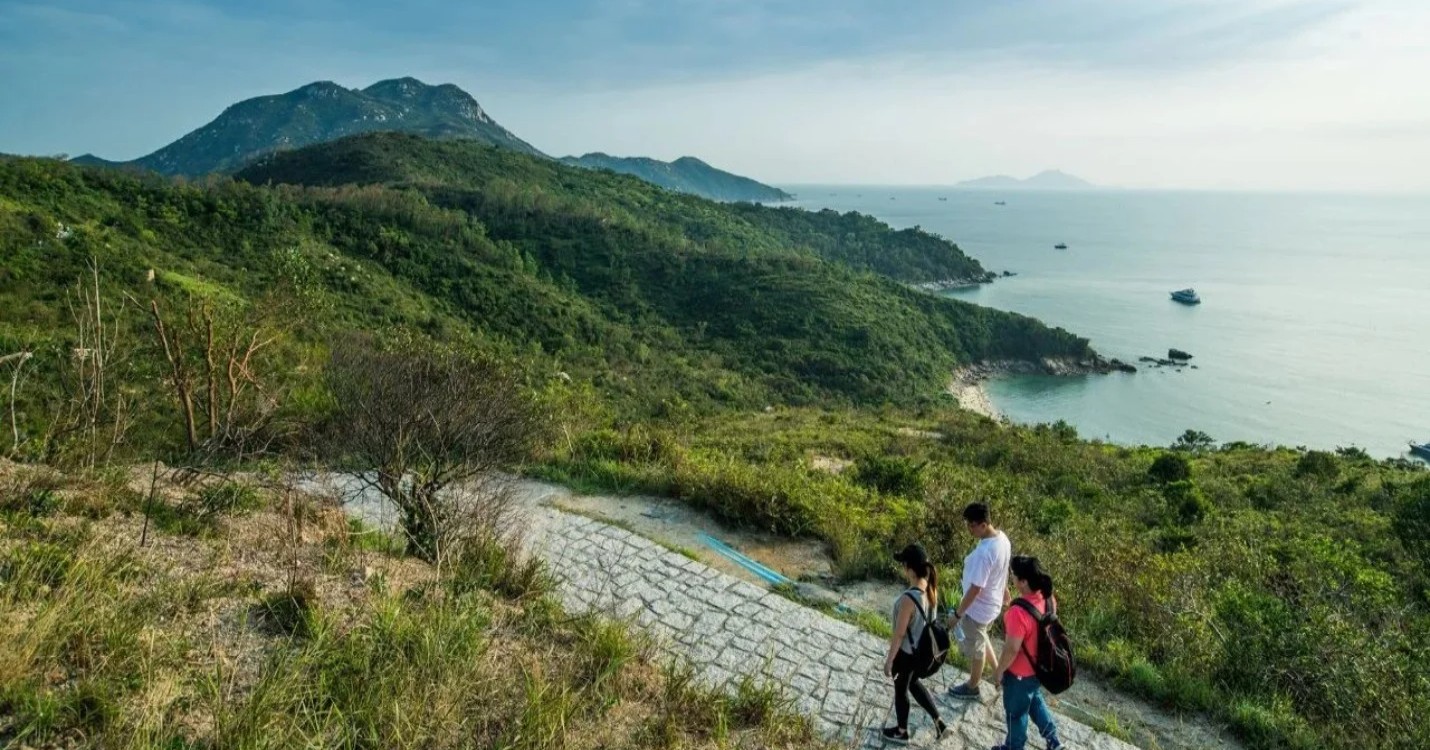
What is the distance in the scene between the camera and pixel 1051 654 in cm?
414

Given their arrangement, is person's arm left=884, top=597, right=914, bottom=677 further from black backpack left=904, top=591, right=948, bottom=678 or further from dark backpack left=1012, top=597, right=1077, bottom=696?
dark backpack left=1012, top=597, right=1077, bottom=696

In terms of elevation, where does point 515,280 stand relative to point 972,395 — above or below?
above

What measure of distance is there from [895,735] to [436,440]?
5.01 m

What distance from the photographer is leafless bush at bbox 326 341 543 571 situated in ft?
19.4

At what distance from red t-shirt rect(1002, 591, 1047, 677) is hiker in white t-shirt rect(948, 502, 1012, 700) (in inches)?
19.2

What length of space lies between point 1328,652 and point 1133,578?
1.94 meters

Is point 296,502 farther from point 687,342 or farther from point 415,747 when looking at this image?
point 687,342

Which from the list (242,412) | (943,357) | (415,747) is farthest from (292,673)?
(943,357)

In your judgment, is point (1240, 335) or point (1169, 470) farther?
point (1240, 335)

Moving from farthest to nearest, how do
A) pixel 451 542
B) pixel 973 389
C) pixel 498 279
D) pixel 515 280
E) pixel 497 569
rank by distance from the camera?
pixel 973 389
pixel 515 280
pixel 498 279
pixel 497 569
pixel 451 542

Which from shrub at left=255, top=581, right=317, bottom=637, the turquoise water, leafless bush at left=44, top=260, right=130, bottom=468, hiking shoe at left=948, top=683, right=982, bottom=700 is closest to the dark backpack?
hiking shoe at left=948, top=683, right=982, bottom=700

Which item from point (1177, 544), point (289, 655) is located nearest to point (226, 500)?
point (289, 655)

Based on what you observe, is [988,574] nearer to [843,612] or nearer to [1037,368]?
[843,612]

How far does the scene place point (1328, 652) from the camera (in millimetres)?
5461
